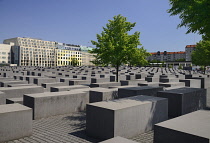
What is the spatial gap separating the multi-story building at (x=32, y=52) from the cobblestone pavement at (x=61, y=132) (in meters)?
128

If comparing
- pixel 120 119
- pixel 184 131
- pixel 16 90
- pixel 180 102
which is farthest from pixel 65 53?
pixel 184 131

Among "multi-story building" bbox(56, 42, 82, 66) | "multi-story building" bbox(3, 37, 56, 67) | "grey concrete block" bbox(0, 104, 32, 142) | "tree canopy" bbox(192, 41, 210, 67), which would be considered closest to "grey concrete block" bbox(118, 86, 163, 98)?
"grey concrete block" bbox(0, 104, 32, 142)

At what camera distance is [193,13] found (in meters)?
7.93

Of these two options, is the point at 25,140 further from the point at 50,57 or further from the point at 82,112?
the point at 50,57

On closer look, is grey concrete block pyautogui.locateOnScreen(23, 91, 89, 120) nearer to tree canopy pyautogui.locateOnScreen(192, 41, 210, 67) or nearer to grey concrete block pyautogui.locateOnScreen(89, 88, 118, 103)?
grey concrete block pyautogui.locateOnScreen(89, 88, 118, 103)

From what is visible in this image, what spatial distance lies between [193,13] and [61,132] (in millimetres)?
6892

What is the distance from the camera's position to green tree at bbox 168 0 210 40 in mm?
7194

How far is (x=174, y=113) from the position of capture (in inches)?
356

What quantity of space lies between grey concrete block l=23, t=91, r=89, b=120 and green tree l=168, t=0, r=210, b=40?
6.00 meters

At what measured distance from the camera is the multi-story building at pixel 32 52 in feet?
409

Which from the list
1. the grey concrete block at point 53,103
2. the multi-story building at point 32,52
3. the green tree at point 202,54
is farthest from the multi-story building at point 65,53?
the grey concrete block at point 53,103

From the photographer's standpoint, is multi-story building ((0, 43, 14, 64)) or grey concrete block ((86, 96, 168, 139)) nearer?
grey concrete block ((86, 96, 168, 139))

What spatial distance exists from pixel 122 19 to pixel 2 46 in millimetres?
118377

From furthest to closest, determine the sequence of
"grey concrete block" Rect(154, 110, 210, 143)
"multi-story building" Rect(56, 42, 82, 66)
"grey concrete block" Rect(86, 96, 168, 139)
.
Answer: "multi-story building" Rect(56, 42, 82, 66) < "grey concrete block" Rect(86, 96, 168, 139) < "grey concrete block" Rect(154, 110, 210, 143)
